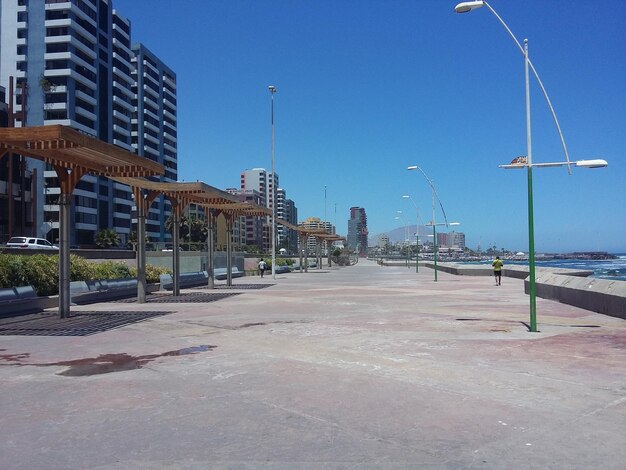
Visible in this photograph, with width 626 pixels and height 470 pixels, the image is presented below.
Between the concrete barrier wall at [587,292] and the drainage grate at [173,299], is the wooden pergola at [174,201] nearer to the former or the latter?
the drainage grate at [173,299]

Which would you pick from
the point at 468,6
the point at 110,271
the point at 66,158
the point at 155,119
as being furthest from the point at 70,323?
the point at 155,119

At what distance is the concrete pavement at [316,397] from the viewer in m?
5.07

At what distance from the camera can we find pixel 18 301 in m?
17.4

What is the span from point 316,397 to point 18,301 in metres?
13.8

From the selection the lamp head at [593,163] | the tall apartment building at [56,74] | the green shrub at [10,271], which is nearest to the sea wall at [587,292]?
the lamp head at [593,163]

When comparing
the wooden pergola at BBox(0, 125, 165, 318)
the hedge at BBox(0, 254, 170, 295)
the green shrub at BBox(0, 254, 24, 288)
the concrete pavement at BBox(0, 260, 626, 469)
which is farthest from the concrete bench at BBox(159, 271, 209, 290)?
the concrete pavement at BBox(0, 260, 626, 469)

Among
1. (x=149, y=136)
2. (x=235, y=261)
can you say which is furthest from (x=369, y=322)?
(x=149, y=136)

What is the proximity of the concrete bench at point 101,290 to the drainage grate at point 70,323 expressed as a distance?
3.55 meters

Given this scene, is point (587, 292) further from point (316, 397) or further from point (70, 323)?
point (70, 323)

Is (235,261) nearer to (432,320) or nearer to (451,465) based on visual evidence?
(432,320)

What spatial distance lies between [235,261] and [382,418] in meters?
42.3

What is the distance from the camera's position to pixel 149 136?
119 metres

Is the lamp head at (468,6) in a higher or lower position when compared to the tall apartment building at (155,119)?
lower

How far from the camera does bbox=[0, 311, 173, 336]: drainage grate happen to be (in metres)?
13.6
